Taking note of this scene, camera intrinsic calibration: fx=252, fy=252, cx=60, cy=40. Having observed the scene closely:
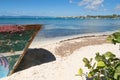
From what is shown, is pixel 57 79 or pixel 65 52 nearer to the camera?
pixel 57 79

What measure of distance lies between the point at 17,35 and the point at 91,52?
270 cm

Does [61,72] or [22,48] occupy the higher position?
[22,48]

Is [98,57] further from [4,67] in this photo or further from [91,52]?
[91,52]

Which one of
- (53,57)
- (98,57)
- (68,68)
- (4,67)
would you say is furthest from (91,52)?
(98,57)

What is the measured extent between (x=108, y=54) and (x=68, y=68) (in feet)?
12.1

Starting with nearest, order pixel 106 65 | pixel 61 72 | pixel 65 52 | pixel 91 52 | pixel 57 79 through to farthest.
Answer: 1. pixel 106 65
2. pixel 57 79
3. pixel 61 72
4. pixel 91 52
5. pixel 65 52

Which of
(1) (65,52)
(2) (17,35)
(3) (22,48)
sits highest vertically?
(2) (17,35)

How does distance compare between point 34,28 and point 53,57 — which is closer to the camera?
point 34,28

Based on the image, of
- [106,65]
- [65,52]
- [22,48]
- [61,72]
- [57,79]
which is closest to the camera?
[106,65]

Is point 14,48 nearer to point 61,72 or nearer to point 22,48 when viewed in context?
point 22,48

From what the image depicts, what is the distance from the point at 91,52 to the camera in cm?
772

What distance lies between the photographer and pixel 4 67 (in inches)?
245

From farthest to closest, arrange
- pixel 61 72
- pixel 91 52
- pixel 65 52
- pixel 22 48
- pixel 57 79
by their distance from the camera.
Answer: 1. pixel 65 52
2. pixel 91 52
3. pixel 22 48
4. pixel 61 72
5. pixel 57 79

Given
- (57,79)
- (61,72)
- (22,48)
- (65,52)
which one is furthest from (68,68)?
(65,52)
